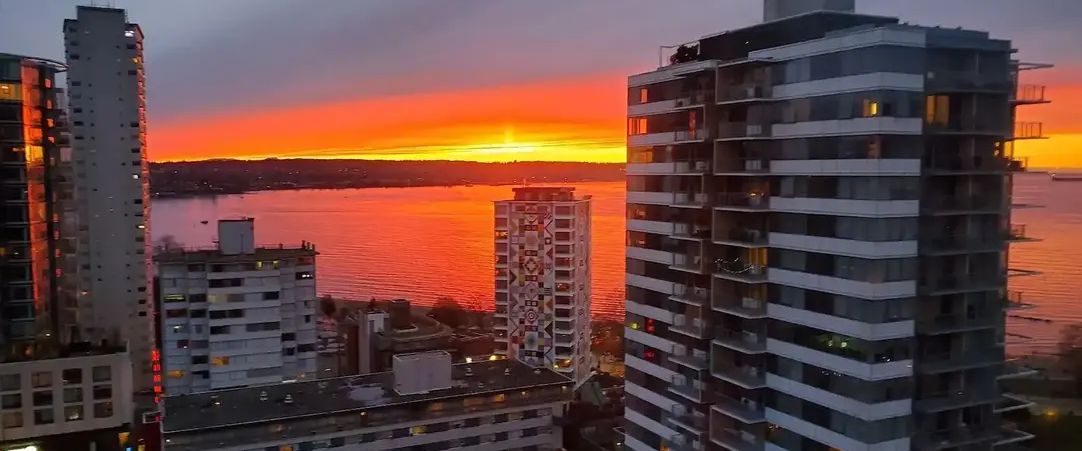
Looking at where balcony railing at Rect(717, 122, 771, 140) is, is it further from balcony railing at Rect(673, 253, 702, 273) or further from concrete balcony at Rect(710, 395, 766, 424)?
concrete balcony at Rect(710, 395, 766, 424)

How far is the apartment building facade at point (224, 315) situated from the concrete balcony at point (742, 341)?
394 inches

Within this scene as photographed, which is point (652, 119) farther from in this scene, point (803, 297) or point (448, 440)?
point (448, 440)

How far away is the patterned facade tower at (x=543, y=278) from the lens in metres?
18.7

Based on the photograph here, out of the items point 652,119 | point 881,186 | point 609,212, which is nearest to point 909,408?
point 881,186

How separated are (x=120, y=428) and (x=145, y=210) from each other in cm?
824

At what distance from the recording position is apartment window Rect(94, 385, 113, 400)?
1245 centimetres

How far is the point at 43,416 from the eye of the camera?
12039mm

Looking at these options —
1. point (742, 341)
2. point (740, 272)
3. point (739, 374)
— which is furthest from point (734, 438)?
point (740, 272)

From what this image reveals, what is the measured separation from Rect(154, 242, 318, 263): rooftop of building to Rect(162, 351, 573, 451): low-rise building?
148 inches

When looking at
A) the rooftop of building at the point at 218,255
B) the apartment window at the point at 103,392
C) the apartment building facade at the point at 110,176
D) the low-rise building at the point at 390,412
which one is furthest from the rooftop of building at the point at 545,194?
the apartment window at the point at 103,392

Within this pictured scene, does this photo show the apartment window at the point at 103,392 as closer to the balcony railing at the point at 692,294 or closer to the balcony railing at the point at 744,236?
the balcony railing at the point at 692,294

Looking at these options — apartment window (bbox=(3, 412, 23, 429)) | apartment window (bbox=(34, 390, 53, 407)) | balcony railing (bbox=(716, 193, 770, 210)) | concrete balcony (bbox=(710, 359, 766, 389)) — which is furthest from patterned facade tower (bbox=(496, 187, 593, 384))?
balcony railing (bbox=(716, 193, 770, 210))

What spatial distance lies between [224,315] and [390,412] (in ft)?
Result: 17.4

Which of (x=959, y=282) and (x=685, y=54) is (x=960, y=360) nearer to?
(x=959, y=282)
